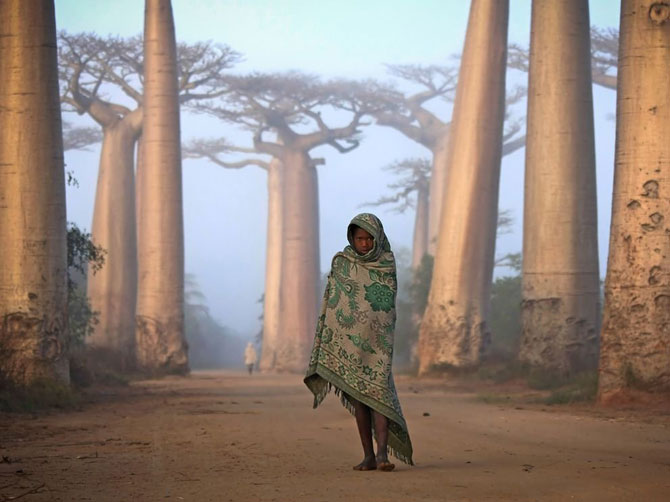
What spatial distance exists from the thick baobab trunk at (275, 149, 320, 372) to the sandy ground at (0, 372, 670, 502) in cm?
2772

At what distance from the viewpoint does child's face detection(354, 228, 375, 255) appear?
6.76 meters

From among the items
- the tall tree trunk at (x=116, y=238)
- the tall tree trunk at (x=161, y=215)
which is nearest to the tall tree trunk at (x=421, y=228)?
the tall tree trunk at (x=116, y=238)

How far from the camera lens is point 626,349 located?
12.0 metres

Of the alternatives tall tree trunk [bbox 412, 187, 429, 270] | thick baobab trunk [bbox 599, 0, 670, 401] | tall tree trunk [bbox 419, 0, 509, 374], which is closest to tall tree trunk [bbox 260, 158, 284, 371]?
tall tree trunk [bbox 412, 187, 429, 270]

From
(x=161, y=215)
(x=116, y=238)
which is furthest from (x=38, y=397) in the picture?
(x=116, y=238)

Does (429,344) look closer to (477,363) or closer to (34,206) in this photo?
(477,363)

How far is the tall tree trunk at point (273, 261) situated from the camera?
153 feet

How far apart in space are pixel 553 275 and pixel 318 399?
1102cm

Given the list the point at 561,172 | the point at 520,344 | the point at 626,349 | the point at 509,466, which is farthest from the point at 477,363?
the point at 509,466

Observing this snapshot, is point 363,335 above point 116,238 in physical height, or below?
below

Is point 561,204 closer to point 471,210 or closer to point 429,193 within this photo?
point 471,210

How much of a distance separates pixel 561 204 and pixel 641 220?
18.7 ft

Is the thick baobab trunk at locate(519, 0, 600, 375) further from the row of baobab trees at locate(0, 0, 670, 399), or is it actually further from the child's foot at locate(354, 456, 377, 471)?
the child's foot at locate(354, 456, 377, 471)

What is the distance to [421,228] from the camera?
47.2 metres
